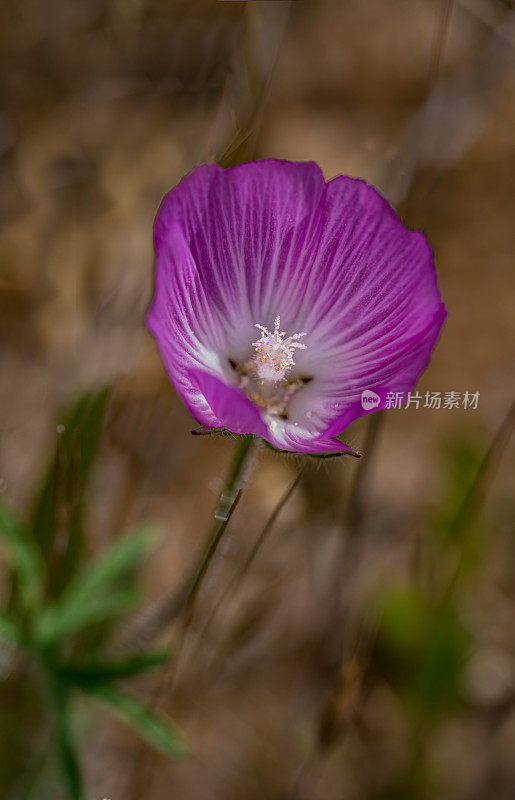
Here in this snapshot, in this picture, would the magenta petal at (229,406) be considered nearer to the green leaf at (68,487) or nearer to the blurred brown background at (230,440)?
the green leaf at (68,487)

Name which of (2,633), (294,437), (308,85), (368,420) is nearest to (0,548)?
(2,633)

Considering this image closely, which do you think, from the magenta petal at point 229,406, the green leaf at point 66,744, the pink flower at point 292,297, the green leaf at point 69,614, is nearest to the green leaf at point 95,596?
the green leaf at point 69,614

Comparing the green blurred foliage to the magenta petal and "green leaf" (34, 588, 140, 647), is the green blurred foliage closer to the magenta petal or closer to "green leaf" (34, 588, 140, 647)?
"green leaf" (34, 588, 140, 647)

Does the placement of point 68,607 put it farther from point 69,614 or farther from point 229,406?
point 229,406

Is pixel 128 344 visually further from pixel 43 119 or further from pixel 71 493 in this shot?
pixel 43 119

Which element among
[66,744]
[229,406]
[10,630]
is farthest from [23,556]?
[229,406]

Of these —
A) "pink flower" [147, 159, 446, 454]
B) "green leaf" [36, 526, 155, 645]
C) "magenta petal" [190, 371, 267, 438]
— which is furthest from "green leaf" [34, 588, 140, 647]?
"magenta petal" [190, 371, 267, 438]
